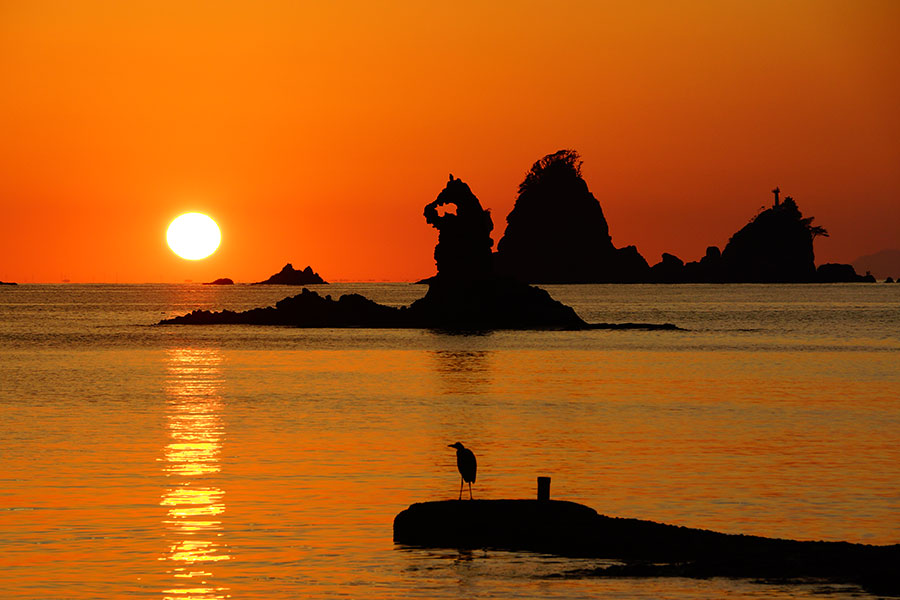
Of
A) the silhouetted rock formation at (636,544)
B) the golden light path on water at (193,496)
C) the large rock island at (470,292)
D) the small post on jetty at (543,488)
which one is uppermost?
the large rock island at (470,292)

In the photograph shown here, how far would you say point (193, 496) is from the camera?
110ft

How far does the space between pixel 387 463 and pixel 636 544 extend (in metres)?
15.7

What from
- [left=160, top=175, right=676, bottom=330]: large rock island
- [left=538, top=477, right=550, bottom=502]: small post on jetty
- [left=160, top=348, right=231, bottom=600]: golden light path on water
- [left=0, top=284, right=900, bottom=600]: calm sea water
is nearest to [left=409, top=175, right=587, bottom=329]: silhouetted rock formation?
[left=160, top=175, right=676, bottom=330]: large rock island

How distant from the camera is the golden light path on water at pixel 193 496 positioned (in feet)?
80.9

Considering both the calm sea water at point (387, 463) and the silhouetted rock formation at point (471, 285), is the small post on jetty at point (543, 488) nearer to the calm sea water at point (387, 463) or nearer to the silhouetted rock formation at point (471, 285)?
the calm sea water at point (387, 463)

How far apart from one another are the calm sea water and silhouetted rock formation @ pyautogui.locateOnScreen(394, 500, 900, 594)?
563 mm

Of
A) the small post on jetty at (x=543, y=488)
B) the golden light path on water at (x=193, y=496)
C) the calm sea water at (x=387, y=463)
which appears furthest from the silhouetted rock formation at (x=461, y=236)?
the small post on jetty at (x=543, y=488)

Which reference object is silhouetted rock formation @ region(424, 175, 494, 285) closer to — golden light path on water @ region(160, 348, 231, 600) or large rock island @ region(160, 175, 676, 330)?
large rock island @ region(160, 175, 676, 330)

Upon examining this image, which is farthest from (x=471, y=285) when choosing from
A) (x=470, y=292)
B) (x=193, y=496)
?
(x=193, y=496)

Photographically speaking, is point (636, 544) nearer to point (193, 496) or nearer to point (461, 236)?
point (193, 496)

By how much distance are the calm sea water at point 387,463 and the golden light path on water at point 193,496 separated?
86 millimetres

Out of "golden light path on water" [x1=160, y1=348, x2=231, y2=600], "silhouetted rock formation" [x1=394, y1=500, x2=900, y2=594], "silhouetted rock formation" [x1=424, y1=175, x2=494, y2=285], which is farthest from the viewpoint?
"silhouetted rock formation" [x1=424, y1=175, x2=494, y2=285]

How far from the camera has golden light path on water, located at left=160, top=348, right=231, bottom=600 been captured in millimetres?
24672

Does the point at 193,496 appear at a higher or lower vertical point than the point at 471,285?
lower
